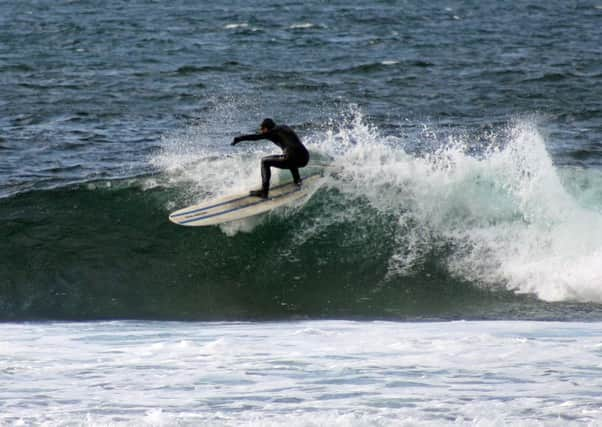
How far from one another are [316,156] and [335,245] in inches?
95.9

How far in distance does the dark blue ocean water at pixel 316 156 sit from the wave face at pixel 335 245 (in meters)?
0.03

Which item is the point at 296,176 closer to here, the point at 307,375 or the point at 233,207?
the point at 233,207

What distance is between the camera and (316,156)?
17.1 metres

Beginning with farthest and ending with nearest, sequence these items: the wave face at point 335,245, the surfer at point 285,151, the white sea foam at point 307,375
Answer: the surfer at point 285,151, the wave face at point 335,245, the white sea foam at point 307,375

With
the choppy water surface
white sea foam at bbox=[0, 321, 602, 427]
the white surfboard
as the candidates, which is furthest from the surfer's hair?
white sea foam at bbox=[0, 321, 602, 427]

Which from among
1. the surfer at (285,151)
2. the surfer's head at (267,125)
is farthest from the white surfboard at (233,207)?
the surfer's head at (267,125)

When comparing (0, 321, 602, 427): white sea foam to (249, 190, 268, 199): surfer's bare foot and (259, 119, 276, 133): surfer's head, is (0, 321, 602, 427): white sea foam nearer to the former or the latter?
Result: (249, 190, 268, 199): surfer's bare foot

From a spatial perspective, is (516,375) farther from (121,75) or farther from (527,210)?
(121,75)

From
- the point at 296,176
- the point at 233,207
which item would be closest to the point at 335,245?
the point at 296,176

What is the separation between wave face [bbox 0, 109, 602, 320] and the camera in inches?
535

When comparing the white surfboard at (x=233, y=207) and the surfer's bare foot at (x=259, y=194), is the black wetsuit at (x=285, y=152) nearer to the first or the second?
the surfer's bare foot at (x=259, y=194)

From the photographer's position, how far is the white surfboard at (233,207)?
14.4 m

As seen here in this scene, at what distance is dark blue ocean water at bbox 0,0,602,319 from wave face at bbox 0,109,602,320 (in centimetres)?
3

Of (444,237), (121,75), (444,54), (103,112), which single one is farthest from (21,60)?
(444,237)
